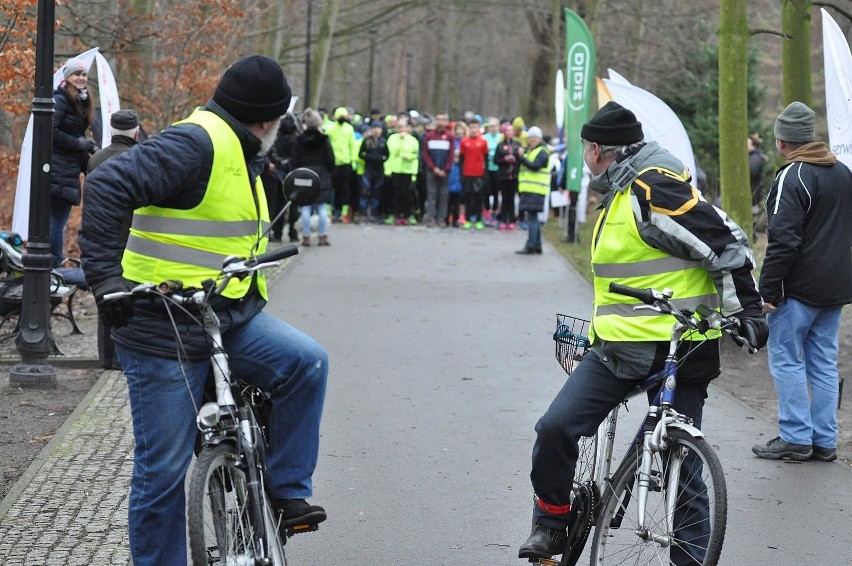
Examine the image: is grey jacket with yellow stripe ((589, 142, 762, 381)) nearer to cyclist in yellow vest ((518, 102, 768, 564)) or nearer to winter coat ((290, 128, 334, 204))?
cyclist in yellow vest ((518, 102, 768, 564))

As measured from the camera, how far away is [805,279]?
7.50 meters

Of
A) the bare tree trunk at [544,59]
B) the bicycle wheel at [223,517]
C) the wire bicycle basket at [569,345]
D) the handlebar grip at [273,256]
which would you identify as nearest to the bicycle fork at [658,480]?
the wire bicycle basket at [569,345]

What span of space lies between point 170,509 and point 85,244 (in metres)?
0.94

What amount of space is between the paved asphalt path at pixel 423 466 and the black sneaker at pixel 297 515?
33.0 inches

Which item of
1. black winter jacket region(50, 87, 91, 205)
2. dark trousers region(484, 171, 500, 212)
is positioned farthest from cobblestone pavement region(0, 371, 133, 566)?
dark trousers region(484, 171, 500, 212)

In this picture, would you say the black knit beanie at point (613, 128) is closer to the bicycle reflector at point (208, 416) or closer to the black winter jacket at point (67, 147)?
the bicycle reflector at point (208, 416)

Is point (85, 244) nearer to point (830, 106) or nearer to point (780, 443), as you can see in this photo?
point (780, 443)

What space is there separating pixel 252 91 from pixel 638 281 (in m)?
1.54

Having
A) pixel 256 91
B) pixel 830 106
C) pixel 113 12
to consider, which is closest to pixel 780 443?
pixel 830 106

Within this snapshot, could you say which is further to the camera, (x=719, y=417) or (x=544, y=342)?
(x=544, y=342)

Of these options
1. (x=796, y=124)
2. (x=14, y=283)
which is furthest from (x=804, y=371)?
(x=14, y=283)

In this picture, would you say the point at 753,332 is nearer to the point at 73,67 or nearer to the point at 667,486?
the point at 667,486

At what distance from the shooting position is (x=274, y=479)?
4.68m

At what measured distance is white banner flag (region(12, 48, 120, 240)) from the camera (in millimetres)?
10297
